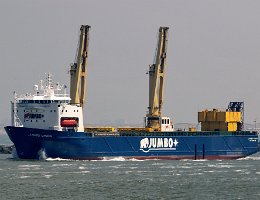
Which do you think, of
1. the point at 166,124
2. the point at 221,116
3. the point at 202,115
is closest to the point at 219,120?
the point at 221,116

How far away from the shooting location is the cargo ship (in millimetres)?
88500

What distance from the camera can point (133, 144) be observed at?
302 ft

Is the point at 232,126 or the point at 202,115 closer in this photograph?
the point at 232,126

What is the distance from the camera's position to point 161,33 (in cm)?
10150

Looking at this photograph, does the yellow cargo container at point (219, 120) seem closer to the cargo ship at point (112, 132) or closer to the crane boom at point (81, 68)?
the cargo ship at point (112, 132)

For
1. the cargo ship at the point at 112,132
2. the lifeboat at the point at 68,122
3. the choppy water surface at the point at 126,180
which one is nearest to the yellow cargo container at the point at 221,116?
the cargo ship at the point at 112,132

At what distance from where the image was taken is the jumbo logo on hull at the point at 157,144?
93.1 meters

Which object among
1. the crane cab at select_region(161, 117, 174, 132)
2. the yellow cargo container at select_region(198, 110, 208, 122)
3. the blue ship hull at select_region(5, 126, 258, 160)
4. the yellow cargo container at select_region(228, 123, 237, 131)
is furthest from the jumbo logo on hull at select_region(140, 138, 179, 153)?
the yellow cargo container at select_region(228, 123, 237, 131)

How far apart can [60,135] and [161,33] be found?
19.8m

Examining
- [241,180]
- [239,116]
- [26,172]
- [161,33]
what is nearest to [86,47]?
[161,33]

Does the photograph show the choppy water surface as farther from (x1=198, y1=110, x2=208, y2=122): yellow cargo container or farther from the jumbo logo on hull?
(x1=198, y1=110, x2=208, y2=122): yellow cargo container

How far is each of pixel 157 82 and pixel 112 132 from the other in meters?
10.1

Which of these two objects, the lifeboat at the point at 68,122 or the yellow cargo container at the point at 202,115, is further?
the yellow cargo container at the point at 202,115

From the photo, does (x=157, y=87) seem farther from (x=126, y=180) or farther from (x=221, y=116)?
(x=126, y=180)
